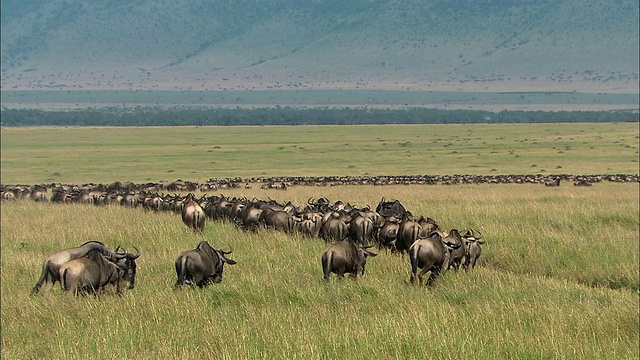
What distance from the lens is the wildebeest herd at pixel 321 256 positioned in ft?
35.4

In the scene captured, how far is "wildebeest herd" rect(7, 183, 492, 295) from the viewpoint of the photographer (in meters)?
10.8

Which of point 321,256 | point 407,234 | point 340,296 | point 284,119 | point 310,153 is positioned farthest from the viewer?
point 284,119

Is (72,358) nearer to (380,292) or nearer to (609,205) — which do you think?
(380,292)

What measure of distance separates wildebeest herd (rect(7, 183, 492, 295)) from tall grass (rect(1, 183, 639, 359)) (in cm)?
25

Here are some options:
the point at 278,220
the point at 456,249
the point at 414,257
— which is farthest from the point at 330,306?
the point at 278,220

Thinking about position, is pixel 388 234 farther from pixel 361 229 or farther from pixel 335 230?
pixel 335 230

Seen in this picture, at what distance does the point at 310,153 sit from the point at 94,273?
227 feet

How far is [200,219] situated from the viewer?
58.6ft

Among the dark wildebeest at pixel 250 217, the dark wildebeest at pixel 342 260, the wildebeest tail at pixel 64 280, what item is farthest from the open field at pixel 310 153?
the wildebeest tail at pixel 64 280

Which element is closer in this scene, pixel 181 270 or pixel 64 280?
pixel 64 280

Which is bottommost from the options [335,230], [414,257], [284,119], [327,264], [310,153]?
[284,119]

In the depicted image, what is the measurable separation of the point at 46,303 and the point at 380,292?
4149mm

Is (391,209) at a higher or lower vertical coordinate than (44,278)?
lower

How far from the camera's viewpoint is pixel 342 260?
11.9m
